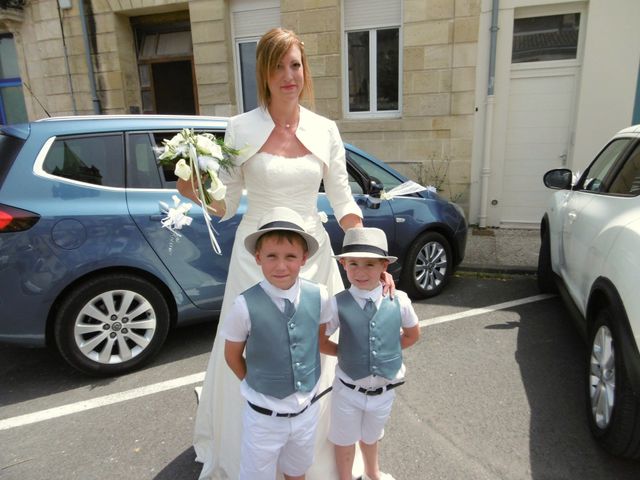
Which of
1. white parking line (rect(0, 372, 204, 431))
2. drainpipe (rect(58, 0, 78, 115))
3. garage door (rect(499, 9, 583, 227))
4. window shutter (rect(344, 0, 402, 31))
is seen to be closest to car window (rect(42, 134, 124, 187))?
white parking line (rect(0, 372, 204, 431))

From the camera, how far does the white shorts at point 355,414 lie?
1.86 metres

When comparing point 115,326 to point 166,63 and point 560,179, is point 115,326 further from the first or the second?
point 166,63

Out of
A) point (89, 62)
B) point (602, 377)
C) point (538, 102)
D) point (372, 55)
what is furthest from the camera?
point (89, 62)

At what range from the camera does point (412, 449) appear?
2477mm

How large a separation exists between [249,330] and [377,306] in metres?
0.49

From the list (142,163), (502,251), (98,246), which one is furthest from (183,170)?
(502,251)

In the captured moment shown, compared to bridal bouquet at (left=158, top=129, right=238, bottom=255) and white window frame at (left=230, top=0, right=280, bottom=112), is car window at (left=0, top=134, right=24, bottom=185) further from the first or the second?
white window frame at (left=230, top=0, right=280, bottom=112)

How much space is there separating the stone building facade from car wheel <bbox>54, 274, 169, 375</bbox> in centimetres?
437

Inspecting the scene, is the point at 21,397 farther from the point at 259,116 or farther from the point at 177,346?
the point at 259,116

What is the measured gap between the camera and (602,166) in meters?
3.61

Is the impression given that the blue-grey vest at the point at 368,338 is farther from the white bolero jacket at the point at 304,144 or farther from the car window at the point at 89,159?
the car window at the point at 89,159

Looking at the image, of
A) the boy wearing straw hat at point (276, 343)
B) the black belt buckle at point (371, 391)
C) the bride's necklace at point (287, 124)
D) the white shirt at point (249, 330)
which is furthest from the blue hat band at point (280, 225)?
the black belt buckle at point (371, 391)

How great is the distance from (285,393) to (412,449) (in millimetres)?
1172

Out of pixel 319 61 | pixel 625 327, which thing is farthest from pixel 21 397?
pixel 319 61
